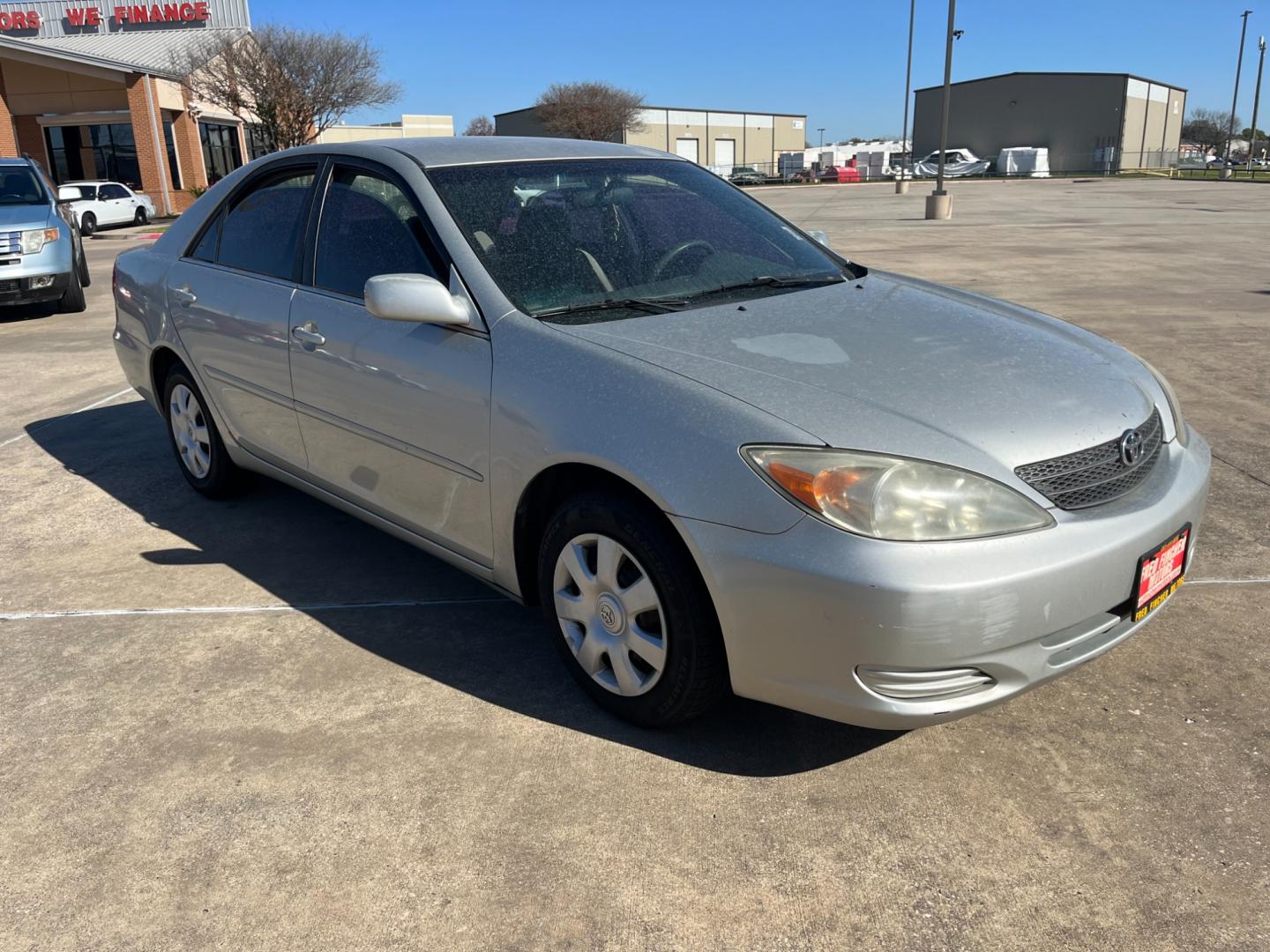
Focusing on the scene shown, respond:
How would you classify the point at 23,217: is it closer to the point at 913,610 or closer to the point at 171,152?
the point at 913,610

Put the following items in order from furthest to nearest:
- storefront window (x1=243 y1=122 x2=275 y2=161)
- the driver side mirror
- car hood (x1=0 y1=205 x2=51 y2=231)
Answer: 1. storefront window (x1=243 y1=122 x2=275 y2=161)
2. car hood (x1=0 y1=205 x2=51 y2=231)
3. the driver side mirror

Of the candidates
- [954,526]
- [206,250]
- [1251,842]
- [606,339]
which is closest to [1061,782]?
[1251,842]

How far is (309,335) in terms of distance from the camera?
372 centimetres

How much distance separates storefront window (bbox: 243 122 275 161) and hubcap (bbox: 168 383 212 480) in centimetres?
3419

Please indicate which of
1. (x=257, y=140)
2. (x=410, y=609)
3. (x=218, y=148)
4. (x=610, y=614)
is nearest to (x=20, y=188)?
(x=410, y=609)

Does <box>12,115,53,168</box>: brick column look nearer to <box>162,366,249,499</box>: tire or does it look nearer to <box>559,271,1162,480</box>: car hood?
<box>162,366,249,499</box>: tire

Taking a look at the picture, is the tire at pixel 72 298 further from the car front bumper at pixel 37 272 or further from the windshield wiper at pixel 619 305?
the windshield wiper at pixel 619 305

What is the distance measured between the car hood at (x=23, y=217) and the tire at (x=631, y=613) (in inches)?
415

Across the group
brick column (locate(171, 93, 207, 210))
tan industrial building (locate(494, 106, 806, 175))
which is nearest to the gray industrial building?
tan industrial building (locate(494, 106, 806, 175))

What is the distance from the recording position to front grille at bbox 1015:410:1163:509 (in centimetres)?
249

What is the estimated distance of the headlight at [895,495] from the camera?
2.35m

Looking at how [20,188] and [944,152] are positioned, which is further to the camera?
[944,152]

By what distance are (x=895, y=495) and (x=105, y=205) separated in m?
33.2

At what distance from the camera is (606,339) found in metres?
2.92
